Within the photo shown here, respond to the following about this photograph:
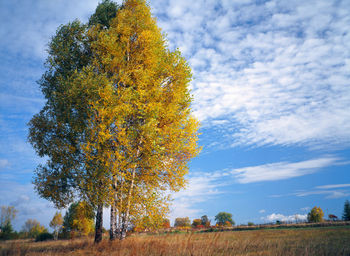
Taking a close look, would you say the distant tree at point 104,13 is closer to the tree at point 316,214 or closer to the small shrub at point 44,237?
the small shrub at point 44,237

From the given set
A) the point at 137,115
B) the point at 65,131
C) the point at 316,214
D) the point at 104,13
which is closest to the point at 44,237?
the point at 65,131

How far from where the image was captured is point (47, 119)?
49.2 feet

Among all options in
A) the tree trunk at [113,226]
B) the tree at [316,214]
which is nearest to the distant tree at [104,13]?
the tree trunk at [113,226]

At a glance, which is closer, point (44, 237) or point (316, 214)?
point (44, 237)

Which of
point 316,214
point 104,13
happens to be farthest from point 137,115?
point 316,214

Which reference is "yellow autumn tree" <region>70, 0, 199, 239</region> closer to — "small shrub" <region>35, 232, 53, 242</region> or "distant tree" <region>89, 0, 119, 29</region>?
"distant tree" <region>89, 0, 119, 29</region>

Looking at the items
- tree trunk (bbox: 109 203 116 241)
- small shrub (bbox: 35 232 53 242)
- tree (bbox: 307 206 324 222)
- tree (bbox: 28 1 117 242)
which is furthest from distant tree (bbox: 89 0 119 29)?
tree (bbox: 307 206 324 222)

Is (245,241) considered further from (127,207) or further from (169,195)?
(127,207)

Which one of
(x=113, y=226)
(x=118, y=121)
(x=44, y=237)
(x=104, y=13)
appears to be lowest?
(x=44, y=237)

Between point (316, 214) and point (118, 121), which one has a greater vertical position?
point (118, 121)

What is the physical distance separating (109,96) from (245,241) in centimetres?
910

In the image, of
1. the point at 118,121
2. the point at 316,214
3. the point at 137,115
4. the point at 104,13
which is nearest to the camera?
→ the point at 118,121

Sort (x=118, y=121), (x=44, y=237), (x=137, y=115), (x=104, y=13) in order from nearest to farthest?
1. (x=118, y=121)
2. (x=137, y=115)
3. (x=104, y=13)
4. (x=44, y=237)

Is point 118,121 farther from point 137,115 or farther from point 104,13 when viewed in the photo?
point 104,13
